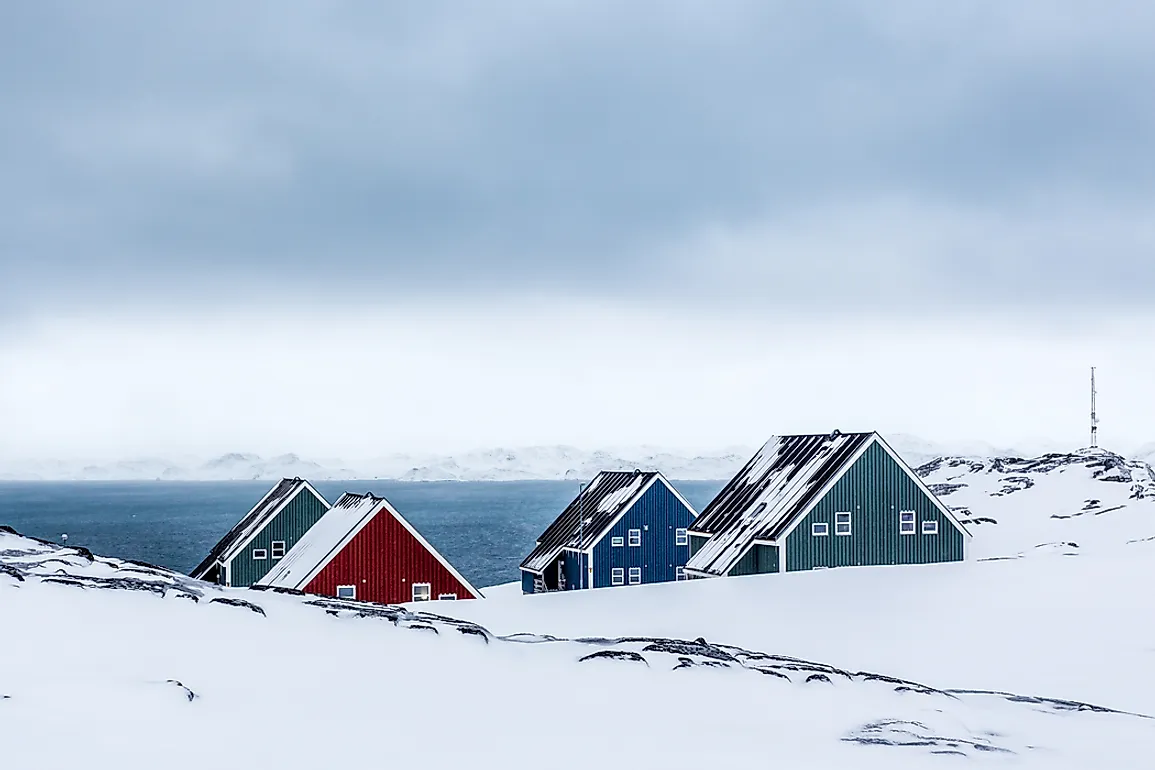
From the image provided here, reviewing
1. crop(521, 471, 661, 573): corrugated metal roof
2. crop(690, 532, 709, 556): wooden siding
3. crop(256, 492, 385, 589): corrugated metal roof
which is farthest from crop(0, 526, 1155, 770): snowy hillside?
crop(521, 471, 661, 573): corrugated metal roof

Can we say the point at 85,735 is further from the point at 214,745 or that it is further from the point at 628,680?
the point at 628,680

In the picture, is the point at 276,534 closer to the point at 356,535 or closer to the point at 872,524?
the point at 356,535

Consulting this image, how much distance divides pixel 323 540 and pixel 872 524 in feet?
78.8

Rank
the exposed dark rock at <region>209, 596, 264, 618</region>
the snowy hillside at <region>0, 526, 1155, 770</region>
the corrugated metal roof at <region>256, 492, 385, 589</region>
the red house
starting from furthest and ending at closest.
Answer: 1. the corrugated metal roof at <region>256, 492, 385, 589</region>
2. the red house
3. the exposed dark rock at <region>209, 596, 264, 618</region>
4. the snowy hillside at <region>0, 526, 1155, 770</region>

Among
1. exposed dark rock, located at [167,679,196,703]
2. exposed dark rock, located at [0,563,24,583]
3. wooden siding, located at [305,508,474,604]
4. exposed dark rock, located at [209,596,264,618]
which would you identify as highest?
exposed dark rock, located at [0,563,24,583]

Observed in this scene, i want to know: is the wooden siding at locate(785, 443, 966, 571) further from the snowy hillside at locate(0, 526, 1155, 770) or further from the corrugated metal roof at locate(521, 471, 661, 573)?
the snowy hillside at locate(0, 526, 1155, 770)

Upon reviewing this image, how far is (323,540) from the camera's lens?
156 ft

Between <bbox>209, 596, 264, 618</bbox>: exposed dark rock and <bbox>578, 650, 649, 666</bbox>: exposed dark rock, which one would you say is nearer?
<bbox>209, 596, 264, 618</bbox>: exposed dark rock

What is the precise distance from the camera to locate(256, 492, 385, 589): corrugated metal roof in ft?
148

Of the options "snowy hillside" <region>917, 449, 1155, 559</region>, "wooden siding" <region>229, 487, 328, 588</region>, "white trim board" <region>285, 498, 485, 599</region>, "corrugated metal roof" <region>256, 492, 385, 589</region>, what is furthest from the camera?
"snowy hillside" <region>917, 449, 1155, 559</region>

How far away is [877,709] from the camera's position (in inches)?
652

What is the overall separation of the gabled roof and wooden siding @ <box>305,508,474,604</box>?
14.4 meters

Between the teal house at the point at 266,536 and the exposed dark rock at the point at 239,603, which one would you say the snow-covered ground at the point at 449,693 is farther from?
the teal house at the point at 266,536

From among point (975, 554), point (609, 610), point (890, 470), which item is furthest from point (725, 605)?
point (975, 554)
